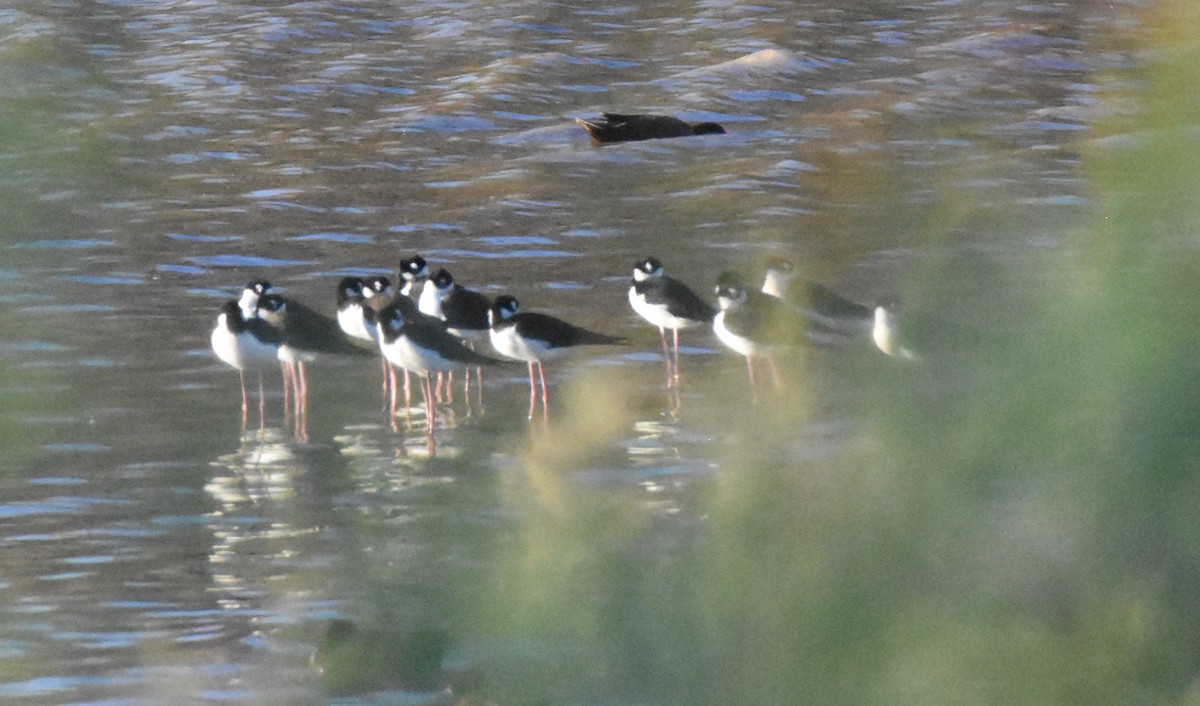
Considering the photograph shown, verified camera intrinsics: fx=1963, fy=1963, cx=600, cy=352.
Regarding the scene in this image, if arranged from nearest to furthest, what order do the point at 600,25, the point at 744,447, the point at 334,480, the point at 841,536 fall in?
1. the point at 841,536
2. the point at 744,447
3. the point at 334,480
4. the point at 600,25

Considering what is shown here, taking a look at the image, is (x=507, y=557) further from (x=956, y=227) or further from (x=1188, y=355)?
(x=1188, y=355)

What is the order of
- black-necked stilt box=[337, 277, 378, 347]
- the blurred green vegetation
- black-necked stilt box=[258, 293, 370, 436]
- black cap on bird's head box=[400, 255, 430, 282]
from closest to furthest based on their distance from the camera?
the blurred green vegetation, black-necked stilt box=[258, 293, 370, 436], black-necked stilt box=[337, 277, 378, 347], black cap on bird's head box=[400, 255, 430, 282]

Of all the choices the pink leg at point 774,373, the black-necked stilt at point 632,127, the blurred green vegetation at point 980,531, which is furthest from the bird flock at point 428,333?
the black-necked stilt at point 632,127

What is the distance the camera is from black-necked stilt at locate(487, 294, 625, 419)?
30.4 feet

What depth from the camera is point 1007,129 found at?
14000mm

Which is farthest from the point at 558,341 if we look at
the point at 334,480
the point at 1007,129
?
the point at 1007,129

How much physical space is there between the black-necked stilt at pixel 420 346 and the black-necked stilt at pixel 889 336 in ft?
18.2

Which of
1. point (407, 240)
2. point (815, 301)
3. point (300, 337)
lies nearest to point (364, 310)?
point (300, 337)

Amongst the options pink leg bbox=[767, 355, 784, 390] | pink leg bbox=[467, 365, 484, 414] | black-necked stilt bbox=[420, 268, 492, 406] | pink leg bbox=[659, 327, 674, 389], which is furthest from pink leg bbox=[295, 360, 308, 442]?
pink leg bbox=[767, 355, 784, 390]

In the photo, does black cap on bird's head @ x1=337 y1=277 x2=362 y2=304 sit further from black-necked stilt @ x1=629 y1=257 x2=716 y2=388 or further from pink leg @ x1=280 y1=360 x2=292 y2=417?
black-necked stilt @ x1=629 y1=257 x2=716 y2=388

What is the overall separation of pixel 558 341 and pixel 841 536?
697 centimetres

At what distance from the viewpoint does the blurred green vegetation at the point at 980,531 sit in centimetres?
227

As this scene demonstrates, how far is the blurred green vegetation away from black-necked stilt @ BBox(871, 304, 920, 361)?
0.11 m

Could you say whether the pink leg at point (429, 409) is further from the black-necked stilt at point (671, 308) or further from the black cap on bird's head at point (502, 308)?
the black-necked stilt at point (671, 308)
